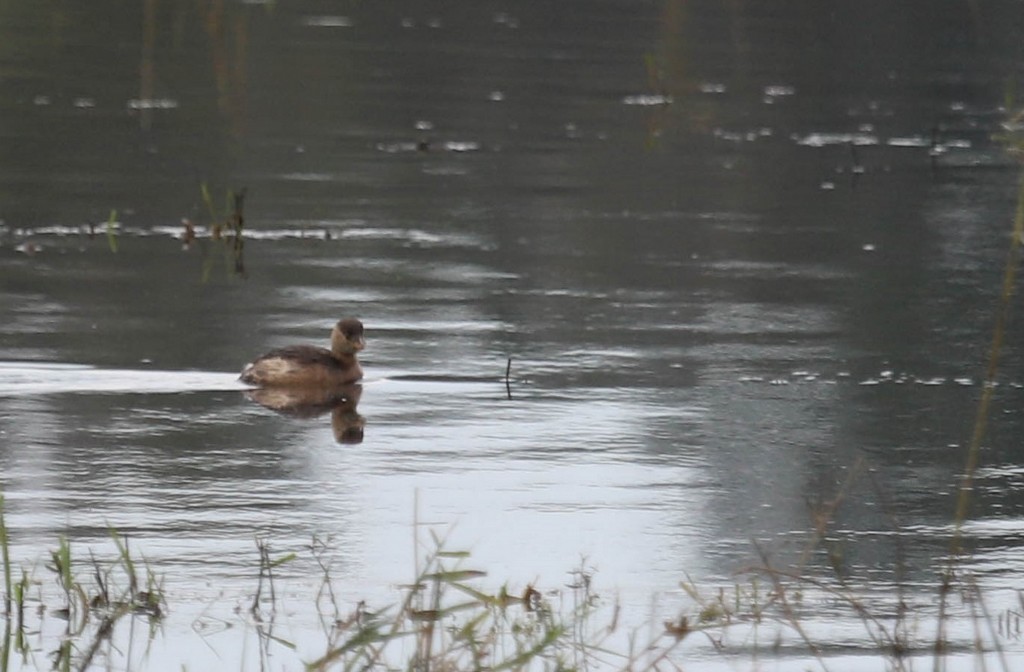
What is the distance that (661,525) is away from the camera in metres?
8.81

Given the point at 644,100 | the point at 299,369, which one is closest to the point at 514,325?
the point at 299,369

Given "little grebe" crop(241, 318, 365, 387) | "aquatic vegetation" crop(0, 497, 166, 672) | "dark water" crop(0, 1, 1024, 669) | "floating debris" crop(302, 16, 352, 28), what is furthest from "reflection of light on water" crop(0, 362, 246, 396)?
"floating debris" crop(302, 16, 352, 28)

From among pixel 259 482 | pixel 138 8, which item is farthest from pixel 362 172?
pixel 138 8

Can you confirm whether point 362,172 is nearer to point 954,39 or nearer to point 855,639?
point 855,639

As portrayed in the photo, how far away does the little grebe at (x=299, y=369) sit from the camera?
11.2 metres

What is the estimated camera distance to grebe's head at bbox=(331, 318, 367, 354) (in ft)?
38.1

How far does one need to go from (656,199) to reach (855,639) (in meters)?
11.8

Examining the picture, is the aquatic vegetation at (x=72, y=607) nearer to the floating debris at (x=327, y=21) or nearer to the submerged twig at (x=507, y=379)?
the submerged twig at (x=507, y=379)

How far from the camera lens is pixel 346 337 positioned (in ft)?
38.2

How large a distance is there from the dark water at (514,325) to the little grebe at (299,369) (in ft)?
0.74

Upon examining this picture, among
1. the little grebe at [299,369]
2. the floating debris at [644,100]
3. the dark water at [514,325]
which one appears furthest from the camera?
the floating debris at [644,100]

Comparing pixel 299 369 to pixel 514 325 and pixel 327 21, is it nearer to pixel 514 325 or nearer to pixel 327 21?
pixel 514 325

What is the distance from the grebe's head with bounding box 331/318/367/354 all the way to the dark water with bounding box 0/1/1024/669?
0.24 m

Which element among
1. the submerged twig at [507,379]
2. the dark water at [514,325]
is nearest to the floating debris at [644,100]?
the dark water at [514,325]
